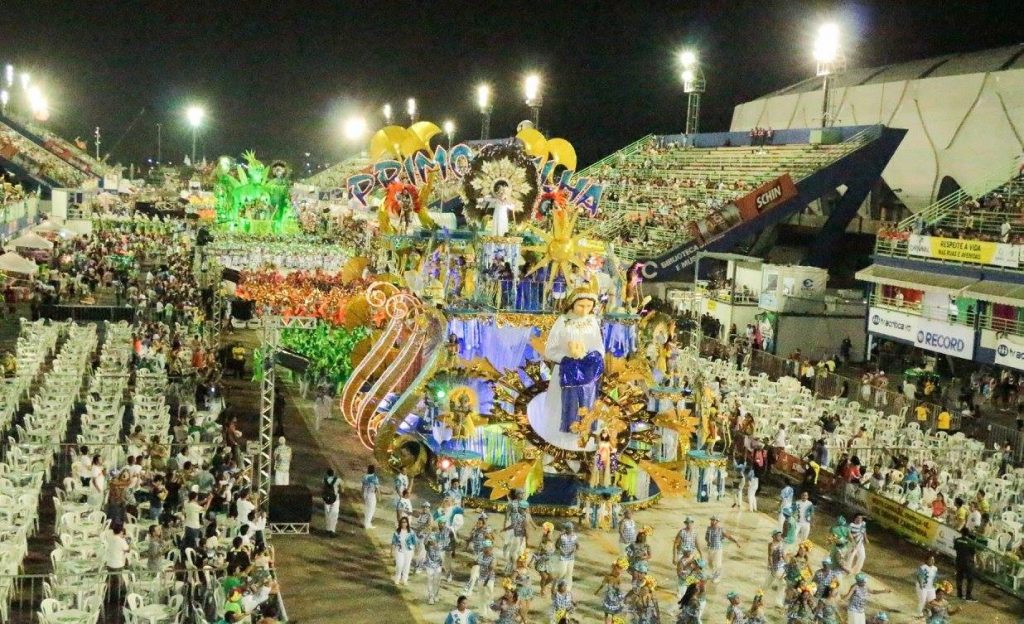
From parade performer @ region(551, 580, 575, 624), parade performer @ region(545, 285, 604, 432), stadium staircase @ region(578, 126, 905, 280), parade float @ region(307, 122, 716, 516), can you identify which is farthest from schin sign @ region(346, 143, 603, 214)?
stadium staircase @ region(578, 126, 905, 280)

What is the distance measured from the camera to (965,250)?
30.4 metres

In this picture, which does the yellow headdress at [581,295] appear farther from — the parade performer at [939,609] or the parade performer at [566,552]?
the parade performer at [939,609]

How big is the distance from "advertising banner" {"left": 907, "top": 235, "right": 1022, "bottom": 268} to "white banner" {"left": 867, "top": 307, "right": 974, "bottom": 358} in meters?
1.84

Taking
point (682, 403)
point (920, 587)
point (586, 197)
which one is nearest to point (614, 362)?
point (682, 403)

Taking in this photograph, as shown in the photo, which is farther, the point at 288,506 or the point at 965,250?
the point at 965,250

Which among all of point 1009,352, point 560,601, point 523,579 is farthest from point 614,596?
point 1009,352

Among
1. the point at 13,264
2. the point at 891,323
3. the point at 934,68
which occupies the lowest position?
the point at 891,323

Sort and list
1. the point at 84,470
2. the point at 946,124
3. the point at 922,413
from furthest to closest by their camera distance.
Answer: the point at 946,124 < the point at 922,413 < the point at 84,470

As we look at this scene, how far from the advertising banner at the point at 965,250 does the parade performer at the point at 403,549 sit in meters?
19.5

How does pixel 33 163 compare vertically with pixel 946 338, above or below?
above

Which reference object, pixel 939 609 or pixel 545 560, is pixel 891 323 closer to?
pixel 939 609

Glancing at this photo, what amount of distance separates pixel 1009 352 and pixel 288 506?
19.3 m

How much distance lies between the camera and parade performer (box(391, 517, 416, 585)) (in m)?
15.9

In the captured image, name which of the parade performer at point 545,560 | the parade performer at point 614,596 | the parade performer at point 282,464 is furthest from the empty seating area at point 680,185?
the parade performer at point 614,596
